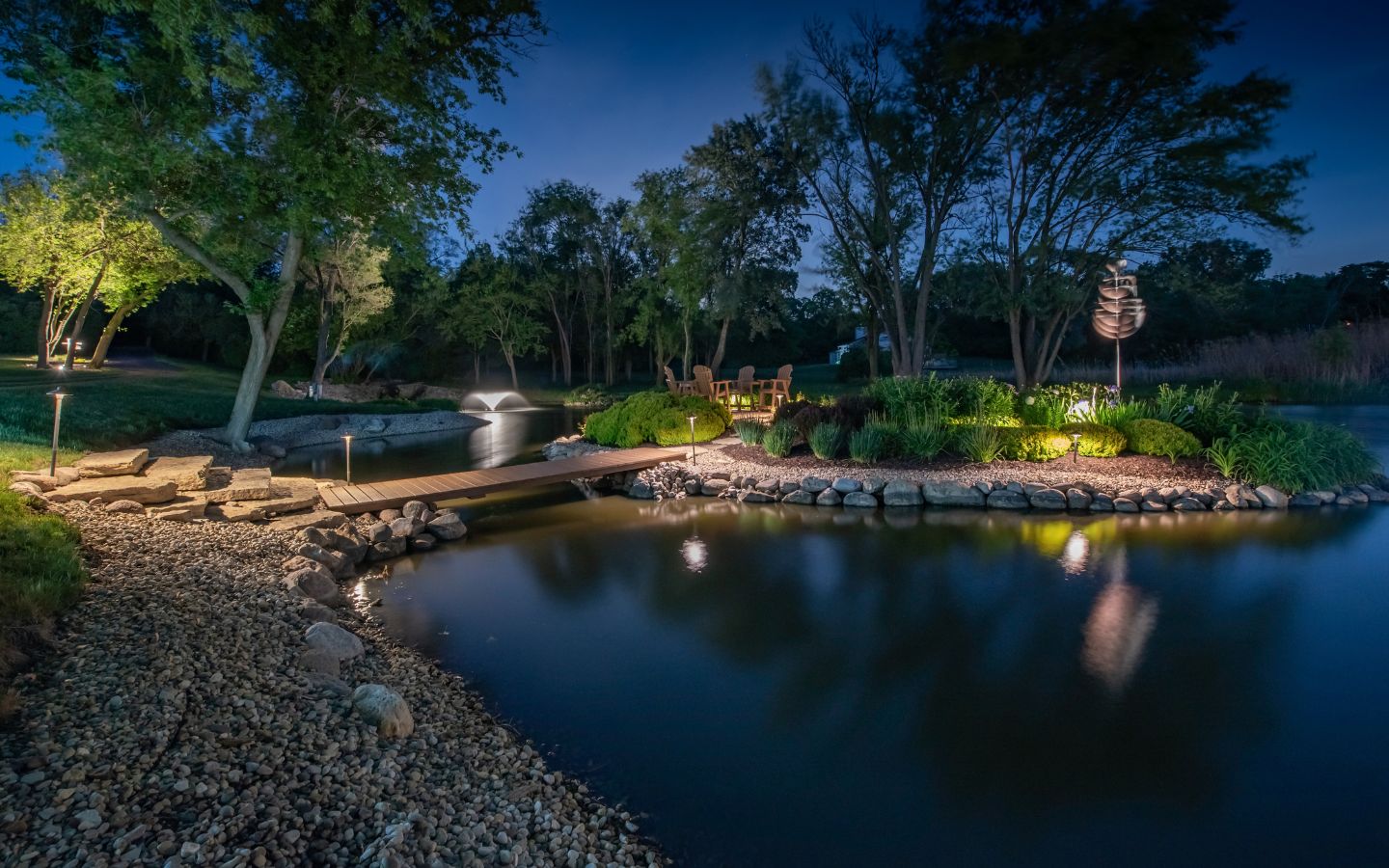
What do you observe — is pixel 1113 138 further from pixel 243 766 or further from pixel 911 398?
pixel 243 766

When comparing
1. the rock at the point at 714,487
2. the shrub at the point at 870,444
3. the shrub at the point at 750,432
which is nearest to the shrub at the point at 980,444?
the shrub at the point at 870,444

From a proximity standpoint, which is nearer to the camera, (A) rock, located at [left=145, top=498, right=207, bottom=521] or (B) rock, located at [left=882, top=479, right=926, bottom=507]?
(A) rock, located at [left=145, top=498, right=207, bottom=521]

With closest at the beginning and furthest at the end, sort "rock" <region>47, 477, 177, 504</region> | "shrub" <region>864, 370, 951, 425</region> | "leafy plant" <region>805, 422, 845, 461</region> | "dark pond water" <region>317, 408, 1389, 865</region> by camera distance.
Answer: "dark pond water" <region>317, 408, 1389, 865</region>
"rock" <region>47, 477, 177, 504</region>
"leafy plant" <region>805, 422, 845, 461</region>
"shrub" <region>864, 370, 951, 425</region>

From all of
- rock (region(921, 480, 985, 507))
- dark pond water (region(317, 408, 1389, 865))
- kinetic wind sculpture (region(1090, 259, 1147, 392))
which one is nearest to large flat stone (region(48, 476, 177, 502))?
dark pond water (region(317, 408, 1389, 865))

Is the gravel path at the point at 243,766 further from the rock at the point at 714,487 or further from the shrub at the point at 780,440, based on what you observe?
the shrub at the point at 780,440

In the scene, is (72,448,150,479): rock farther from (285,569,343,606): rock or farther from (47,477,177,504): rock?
(285,569,343,606): rock

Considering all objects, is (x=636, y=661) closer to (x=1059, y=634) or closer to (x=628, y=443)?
(x=1059, y=634)

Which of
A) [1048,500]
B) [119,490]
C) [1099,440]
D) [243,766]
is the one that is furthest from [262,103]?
[1099,440]

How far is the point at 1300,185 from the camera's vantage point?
12273 mm

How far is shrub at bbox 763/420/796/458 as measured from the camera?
9.73 meters

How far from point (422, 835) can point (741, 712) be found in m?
1.69

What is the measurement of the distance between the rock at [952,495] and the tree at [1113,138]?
7.46 metres

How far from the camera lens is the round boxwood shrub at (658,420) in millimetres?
11023

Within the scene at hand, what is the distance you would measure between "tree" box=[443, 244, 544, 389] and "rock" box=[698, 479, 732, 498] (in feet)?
69.9
